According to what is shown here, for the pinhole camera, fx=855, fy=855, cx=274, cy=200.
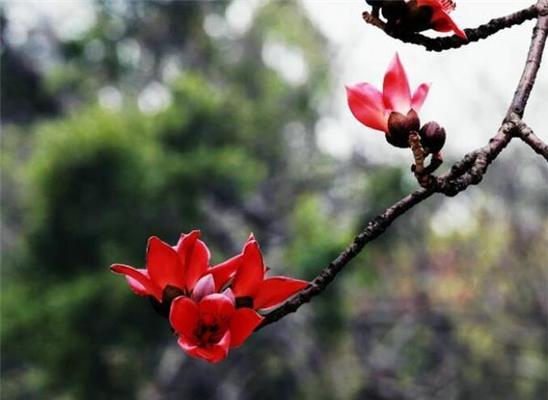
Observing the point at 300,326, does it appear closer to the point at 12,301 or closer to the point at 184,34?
the point at 12,301

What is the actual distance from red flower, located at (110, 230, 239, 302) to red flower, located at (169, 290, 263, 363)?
0.03 m

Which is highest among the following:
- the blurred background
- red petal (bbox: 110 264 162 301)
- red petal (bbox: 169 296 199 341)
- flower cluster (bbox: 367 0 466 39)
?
the blurred background

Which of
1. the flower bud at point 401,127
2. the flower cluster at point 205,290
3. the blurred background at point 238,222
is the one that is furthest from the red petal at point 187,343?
the blurred background at point 238,222

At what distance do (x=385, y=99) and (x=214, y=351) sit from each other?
9.9 inches

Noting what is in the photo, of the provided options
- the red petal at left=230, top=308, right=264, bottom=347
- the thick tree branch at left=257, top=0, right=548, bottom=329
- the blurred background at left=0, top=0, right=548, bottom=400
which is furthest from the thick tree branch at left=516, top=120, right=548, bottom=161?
the blurred background at left=0, top=0, right=548, bottom=400

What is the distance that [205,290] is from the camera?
26.1 inches

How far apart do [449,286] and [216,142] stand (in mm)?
2646

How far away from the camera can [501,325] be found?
567cm

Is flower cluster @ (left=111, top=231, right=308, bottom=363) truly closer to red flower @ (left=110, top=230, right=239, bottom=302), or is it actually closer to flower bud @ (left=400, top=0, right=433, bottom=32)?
red flower @ (left=110, top=230, right=239, bottom=302)

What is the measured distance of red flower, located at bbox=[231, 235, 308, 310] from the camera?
2.13 feet

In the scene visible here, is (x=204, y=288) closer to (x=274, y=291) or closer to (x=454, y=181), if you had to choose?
(x=274, y=291)

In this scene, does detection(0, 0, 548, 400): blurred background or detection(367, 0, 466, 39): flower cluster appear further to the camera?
detection(0, 0, 548, 400): blurred background

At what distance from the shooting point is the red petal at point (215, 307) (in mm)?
643

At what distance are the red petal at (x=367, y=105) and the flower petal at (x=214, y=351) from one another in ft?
0.71
